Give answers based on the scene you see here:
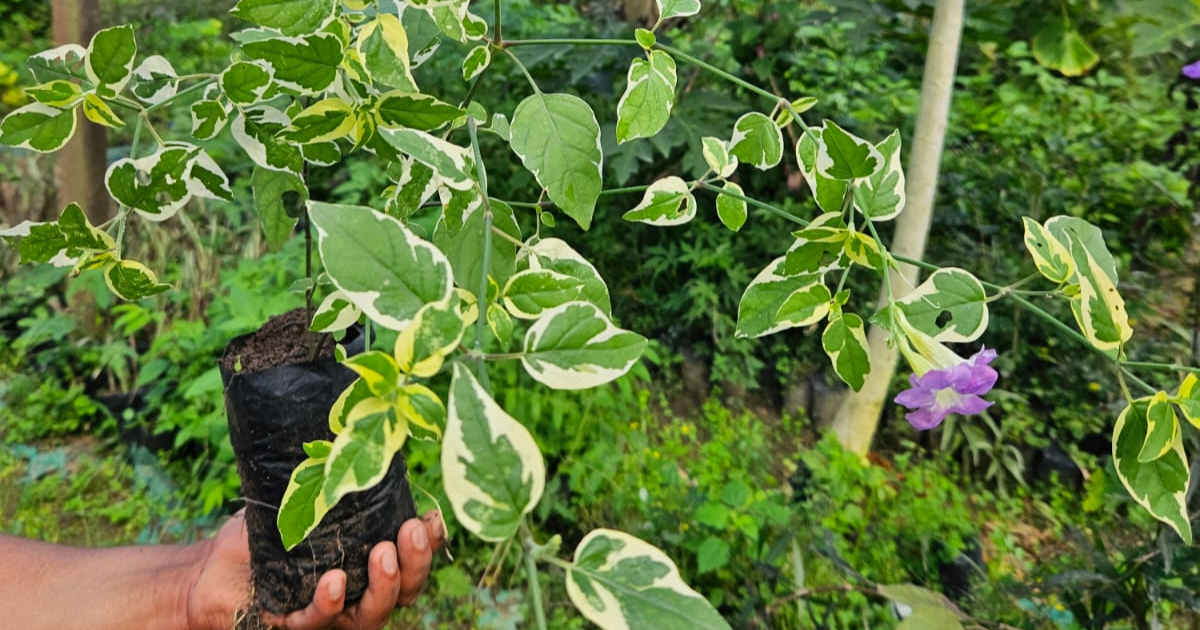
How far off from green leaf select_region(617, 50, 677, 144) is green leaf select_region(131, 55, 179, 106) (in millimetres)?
353

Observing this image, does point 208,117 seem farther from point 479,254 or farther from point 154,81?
point 479,254

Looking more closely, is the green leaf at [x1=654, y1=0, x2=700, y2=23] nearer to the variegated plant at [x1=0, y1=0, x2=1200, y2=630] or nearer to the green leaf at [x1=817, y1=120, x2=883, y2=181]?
the variegated plant at [x1=0, y1=0, x2=1200, y2=630]

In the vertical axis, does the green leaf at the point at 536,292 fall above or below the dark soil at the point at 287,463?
above

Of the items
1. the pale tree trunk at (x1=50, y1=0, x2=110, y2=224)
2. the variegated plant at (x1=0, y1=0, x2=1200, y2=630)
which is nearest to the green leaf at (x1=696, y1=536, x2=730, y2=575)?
the variegated plant at (x1=0, y1=0, x2=1200, y2=630)

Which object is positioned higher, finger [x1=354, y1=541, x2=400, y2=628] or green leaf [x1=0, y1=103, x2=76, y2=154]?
green leaf [x1=0, y1=103, x2=76, y2=154]

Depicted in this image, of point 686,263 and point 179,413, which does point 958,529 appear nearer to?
point 686,263

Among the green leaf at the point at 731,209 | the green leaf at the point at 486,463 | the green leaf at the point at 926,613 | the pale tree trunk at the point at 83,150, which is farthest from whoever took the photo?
the pale tree trunk at the point at 83,150

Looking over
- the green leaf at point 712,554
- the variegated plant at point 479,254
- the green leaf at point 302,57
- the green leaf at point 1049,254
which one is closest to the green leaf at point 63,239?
the variegated plant at point 479,254

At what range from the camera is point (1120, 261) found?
221 centimetres

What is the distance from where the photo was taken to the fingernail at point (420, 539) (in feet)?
2.43

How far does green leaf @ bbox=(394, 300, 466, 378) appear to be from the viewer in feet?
1.03

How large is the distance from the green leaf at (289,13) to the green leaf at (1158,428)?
0.55m

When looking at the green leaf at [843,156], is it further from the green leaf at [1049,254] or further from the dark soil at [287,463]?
the dark soil at [287,463]

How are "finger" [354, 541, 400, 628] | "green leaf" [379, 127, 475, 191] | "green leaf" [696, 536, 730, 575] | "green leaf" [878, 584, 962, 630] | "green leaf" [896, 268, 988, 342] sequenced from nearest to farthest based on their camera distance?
"green leaf" [379, 127, 475, 191]
"green leaf" [896, 268, 988, 342]
"finger" [354, 541, 400, 628]
"green leaf" [878, 584, 962, 630]
"green leaf" [696, 536, 730, 575]
